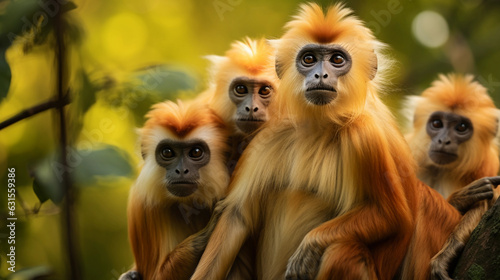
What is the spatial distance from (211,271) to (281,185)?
0.83m

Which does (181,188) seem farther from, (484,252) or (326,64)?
(484,252)

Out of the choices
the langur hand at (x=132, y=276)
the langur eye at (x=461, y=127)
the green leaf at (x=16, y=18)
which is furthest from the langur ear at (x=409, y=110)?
the green leaf at (x=16, y=18)

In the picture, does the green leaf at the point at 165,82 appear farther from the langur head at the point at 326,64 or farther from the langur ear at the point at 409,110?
the langur ear at the point at 409,110

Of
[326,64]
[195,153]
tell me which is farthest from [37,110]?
[326,64]

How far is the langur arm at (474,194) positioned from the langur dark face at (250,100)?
1811 millimetres

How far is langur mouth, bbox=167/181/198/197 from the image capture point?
5.08 meters

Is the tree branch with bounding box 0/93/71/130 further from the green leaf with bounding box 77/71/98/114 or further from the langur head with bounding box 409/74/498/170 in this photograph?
the langur head with bounding box 409/74/498/170

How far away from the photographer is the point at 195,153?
17.6 feet

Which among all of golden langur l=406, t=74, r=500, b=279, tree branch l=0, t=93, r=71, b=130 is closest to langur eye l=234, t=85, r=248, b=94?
golden langur l=406, t=74, r=500, b=279

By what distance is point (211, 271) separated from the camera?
463 centimetres

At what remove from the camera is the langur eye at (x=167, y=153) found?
17.5 feet

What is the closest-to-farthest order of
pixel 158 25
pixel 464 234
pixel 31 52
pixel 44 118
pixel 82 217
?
1. pixel 31 52
2. pixel 464 234
3. pixel 44 118
4. pixel 82 217
5. pixel 158 25

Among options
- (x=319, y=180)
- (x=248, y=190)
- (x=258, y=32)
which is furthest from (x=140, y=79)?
(x=258, y=32)

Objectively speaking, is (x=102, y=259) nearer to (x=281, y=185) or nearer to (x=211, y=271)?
(x=211, y=271)
